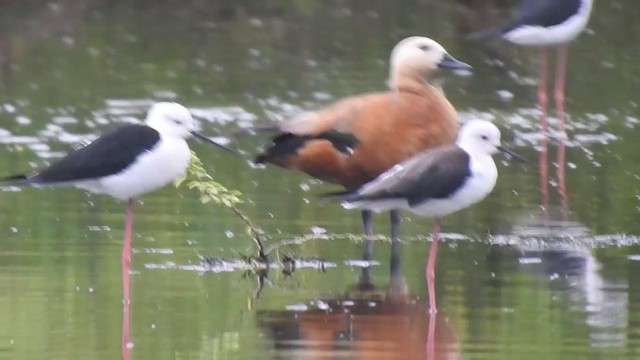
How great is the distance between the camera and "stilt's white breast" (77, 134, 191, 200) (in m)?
9.58

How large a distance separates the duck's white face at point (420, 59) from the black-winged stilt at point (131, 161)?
82.4 inches

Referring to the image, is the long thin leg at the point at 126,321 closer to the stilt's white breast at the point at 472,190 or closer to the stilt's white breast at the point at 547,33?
the stilt's white breast at the point at 472,190

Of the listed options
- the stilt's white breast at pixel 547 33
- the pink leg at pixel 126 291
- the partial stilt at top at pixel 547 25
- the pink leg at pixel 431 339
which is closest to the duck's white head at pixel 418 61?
the pink leg at pixel 126 291

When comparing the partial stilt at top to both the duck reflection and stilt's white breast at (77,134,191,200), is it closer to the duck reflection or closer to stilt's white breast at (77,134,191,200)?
stilt's white breast at (77,134,191,200)

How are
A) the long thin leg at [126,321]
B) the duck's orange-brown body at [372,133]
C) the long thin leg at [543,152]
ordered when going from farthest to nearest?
the long thin leg at [543,152]
the duck's orange-brown body at [372,133]
the long thin leg at [126,321]

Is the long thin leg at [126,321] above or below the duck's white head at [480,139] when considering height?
below

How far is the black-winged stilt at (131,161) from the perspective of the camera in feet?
31.4

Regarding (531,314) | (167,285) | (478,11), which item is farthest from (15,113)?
(478,11)

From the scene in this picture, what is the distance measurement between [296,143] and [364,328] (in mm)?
2667

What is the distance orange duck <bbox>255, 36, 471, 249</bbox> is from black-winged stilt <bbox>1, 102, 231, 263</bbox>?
1.44 meters

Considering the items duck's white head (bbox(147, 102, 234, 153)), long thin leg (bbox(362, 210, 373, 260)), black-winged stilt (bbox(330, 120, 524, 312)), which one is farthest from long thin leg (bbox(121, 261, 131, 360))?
long thin leg (bbox(362, 210, 373, 260))

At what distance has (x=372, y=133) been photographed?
11.0m

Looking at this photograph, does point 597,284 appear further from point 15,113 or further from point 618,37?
point 618,37

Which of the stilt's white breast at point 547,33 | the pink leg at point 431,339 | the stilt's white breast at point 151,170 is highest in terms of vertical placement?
the stilt's white breast at point 547,33
